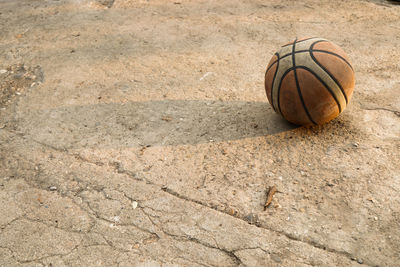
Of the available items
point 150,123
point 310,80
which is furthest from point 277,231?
point 150,123

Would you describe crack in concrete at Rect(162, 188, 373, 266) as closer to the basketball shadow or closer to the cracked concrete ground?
the cracked concrete ground

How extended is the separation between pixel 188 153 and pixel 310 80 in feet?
4.42

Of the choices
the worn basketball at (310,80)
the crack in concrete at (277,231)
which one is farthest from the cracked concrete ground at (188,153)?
the worn basketball at (310,80)

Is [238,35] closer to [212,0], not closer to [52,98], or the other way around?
[212,0]

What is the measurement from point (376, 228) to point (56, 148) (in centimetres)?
305

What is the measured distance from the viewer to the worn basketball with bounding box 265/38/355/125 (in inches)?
145

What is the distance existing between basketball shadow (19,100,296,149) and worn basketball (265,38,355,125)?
1.34ft

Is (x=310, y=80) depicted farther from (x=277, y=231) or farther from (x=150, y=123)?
(x=150, y=123)

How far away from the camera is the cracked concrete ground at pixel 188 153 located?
9.87ft

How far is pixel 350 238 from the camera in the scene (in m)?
2.98

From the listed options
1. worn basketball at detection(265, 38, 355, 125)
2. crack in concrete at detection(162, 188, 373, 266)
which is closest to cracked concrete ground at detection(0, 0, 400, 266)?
crack in concrete at detection(162, 188, 373, 266)

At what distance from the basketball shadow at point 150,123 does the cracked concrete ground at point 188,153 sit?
0.06 feet

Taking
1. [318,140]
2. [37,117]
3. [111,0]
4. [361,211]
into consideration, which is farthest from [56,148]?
[111,0]

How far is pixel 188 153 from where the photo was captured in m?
3.90
